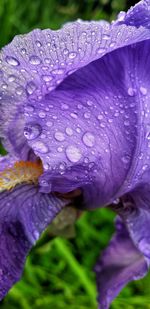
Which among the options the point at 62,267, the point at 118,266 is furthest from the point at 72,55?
the point at 62,267

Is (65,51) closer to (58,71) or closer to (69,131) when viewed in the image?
(58,71)

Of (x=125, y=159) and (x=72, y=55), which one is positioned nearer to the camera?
(x=72, y=55)

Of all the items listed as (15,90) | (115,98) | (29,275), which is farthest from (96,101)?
(29,275)

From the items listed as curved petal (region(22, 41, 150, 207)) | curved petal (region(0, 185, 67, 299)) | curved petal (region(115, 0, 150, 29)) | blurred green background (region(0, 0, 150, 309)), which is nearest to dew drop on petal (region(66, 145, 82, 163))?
curved petal (region(22, 41, 150, 207))

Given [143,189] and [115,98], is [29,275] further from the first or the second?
[115,98]

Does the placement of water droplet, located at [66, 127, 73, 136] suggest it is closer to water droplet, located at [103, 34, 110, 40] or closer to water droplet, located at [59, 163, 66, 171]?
water droplet, located at [59, 163, 66, 171]

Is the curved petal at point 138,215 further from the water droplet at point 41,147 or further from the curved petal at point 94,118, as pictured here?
Answer: the water droplet at point 41,147
